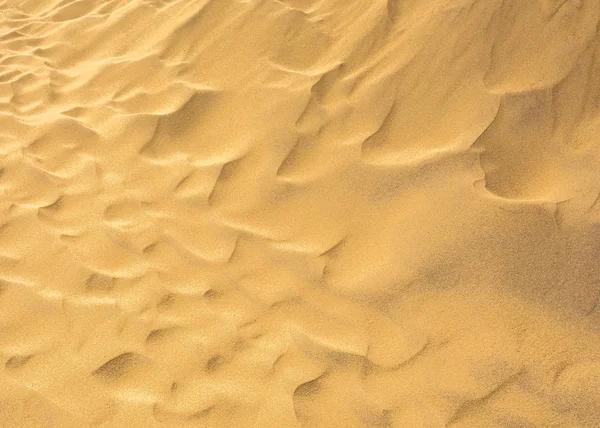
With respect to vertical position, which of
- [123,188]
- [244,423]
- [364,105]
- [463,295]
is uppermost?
[364,105]

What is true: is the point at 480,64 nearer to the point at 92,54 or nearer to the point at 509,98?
the point at 509,98

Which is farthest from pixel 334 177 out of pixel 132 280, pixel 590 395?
pixel 590 395

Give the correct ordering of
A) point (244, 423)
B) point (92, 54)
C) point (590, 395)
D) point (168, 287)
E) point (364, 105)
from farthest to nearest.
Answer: point (92, 54), point (364, 105), point (168, 287), point (244, 423), point (590, 395)

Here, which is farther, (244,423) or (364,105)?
(364,105)

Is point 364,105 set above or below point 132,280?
above

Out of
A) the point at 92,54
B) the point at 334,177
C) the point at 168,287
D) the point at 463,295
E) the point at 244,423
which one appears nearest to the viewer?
the point at 244,423

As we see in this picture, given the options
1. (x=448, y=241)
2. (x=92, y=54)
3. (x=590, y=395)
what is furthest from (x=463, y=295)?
(x=92, y=54)
